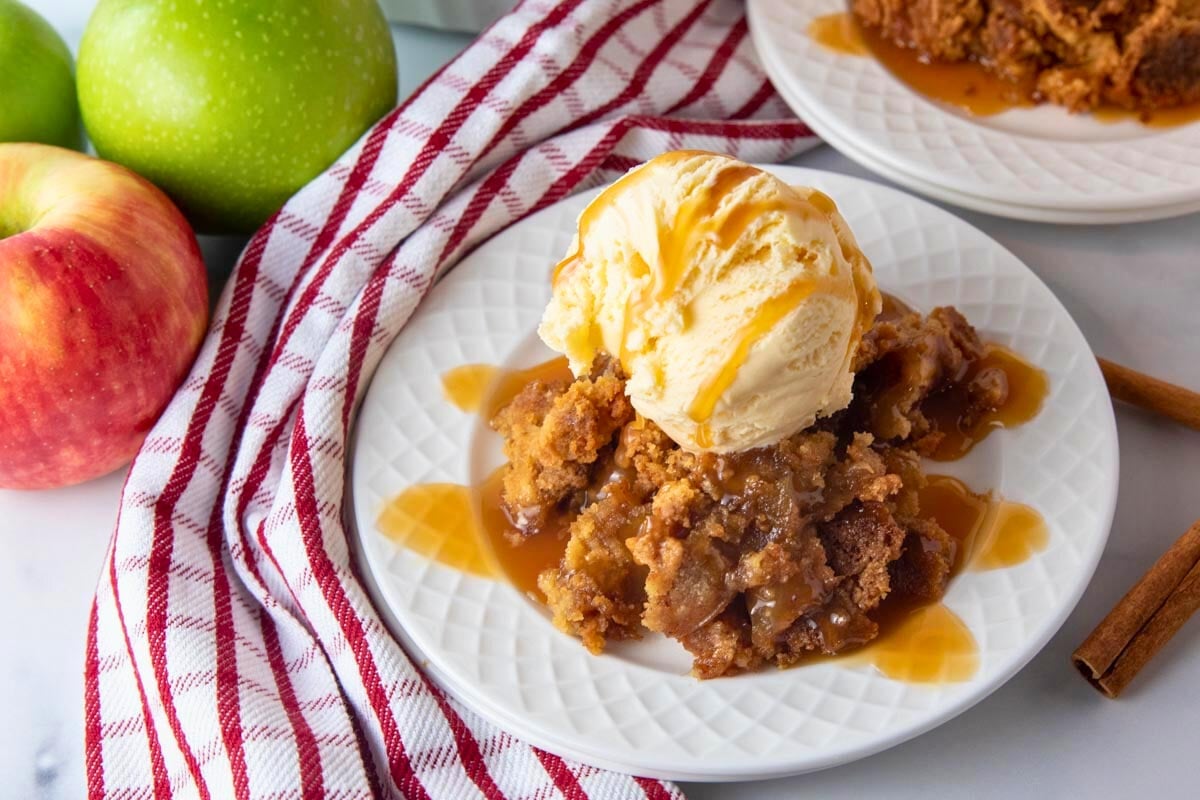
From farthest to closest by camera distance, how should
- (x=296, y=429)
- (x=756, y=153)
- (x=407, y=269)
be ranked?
(x=756, y=153) < (x=407, y=269) < (x=296, y=429)

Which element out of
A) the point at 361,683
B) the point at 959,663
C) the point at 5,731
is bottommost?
the point at 5,731

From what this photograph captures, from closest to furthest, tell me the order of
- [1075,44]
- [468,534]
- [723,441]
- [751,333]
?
[751,333], [723,441], [468,534], [1075,44]

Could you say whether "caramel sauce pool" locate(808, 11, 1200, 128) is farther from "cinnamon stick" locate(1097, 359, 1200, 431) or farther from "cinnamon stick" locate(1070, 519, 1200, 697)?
"cinnamon stick" locate(1070, 519, 1200, 697)

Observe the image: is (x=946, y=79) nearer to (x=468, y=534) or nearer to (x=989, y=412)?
(x=989, y=412)

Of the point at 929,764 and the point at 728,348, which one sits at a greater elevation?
the point at 728,348

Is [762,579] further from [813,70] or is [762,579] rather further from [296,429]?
[813,70]

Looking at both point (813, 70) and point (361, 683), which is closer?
point (361, 683)

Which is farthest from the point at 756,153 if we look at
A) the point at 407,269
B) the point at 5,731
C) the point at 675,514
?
the point at 5,731

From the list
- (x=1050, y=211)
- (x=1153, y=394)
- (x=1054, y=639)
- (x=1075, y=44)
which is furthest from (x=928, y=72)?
(x=1054, y=639)
